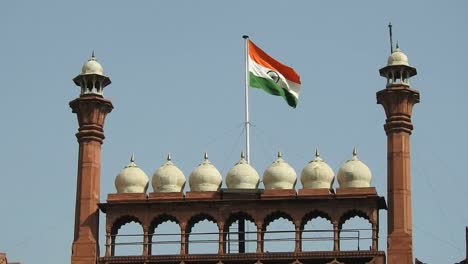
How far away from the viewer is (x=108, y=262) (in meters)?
59.4

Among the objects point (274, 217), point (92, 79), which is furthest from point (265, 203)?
point (92, 79)

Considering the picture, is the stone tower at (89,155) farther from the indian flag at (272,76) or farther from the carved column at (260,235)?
the carved column at (260,235)

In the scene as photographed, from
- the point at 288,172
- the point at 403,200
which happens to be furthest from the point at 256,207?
the point at 403,200

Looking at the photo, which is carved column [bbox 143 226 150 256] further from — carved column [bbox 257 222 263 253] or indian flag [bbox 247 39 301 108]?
indian flag [bbox 247 39 301 108]

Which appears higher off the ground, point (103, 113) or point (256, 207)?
point (103, 113)

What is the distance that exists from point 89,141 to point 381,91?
11.2m

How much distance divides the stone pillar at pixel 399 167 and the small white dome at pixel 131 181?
9136 mm

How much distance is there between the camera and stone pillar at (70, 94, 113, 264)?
2365 inches

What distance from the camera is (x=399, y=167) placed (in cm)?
5953

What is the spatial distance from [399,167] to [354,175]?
180cm

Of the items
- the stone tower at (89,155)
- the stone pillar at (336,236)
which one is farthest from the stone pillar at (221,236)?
the stone tower at (89,155)

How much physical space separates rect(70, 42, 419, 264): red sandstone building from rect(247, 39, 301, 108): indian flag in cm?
323

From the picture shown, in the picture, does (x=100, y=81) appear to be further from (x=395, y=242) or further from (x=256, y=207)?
(x=395, y=242)

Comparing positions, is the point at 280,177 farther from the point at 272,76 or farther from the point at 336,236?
the point at 272,76
